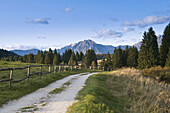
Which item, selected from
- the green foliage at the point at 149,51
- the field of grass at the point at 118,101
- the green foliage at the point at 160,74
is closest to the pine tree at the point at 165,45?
the green foliage at the point at 149,51

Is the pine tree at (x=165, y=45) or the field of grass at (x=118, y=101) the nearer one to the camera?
the field of grass at (x=118, y=101)

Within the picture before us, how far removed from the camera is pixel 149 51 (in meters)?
40.1

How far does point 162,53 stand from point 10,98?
140 feet

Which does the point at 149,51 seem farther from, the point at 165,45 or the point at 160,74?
the point at 160,74

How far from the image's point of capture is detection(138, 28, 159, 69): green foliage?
38934 mm

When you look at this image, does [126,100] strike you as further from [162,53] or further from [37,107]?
[162,53]

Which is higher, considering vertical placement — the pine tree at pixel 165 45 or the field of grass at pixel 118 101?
the pine tree at pixel 165 45

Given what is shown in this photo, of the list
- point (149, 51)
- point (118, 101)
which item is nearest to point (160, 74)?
point (149, 51)

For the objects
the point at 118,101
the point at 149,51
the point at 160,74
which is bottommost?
the point at 118,101

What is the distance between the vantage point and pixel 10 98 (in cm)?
913

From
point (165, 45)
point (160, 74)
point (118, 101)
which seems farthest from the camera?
point (165, 45)

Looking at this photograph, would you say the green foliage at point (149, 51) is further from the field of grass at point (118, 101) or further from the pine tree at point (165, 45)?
the field of grass at point (118, 101)

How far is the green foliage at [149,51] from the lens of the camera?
3893 cm

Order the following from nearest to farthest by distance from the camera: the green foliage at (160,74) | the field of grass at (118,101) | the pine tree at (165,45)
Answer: the field of grass at (118,101), the green foliage at (160,74), the pine tree at (165,45)
